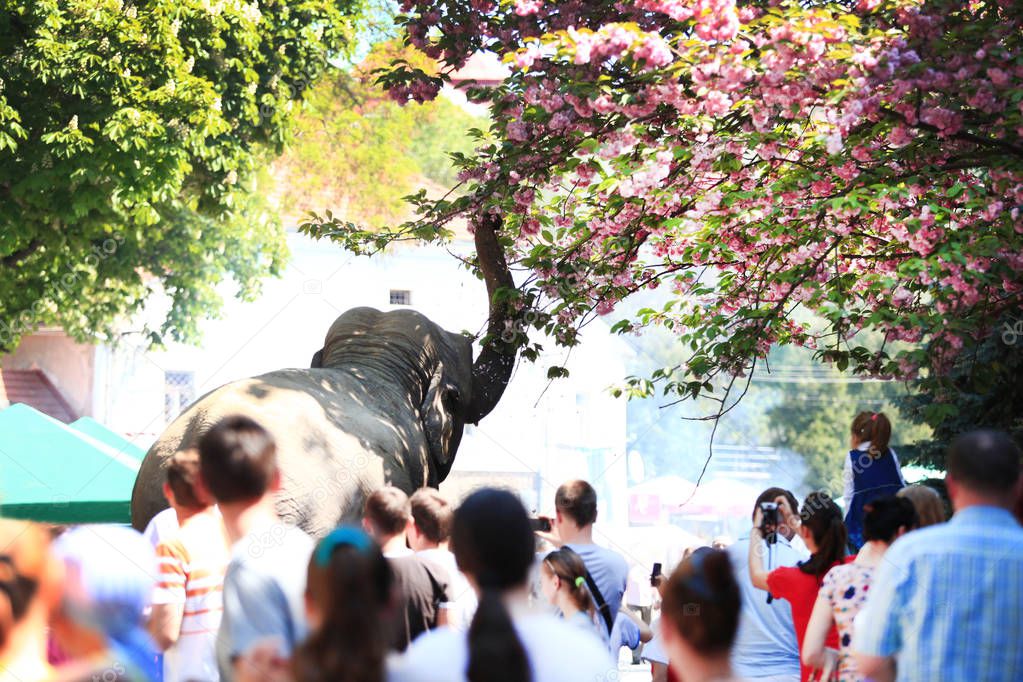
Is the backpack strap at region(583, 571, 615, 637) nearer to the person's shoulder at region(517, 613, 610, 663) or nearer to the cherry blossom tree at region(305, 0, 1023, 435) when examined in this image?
the person's shoulder at region(517, 613, 610, 663)

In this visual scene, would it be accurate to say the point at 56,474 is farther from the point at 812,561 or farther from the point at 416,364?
the point at 812,561

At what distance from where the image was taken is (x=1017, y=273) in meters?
8.28

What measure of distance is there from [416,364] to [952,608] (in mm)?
5715

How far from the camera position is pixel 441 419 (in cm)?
940

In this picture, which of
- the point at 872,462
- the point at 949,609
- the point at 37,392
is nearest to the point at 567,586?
the point at 949,609

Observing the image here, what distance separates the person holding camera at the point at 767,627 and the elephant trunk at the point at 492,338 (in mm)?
3844

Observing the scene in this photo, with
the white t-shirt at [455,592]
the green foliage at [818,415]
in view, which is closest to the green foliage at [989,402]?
the white t-shirt at [455,592]

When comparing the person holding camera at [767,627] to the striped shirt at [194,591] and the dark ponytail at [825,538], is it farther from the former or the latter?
the striped shirt at [194,591]

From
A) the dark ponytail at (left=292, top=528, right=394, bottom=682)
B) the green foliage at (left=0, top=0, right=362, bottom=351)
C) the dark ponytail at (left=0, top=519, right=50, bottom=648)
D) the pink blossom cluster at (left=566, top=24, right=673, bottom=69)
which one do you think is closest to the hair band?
the dark ponytail at (left=292, top=528, right=394, bottom=682)

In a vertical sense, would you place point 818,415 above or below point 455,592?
above

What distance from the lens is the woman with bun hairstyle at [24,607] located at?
342 cm

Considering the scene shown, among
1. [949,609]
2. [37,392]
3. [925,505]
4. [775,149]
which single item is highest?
[37,392]

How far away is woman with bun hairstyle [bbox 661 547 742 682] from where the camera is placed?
11.2 ft

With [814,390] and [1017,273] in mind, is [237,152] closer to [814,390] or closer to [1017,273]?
[1017,273]
